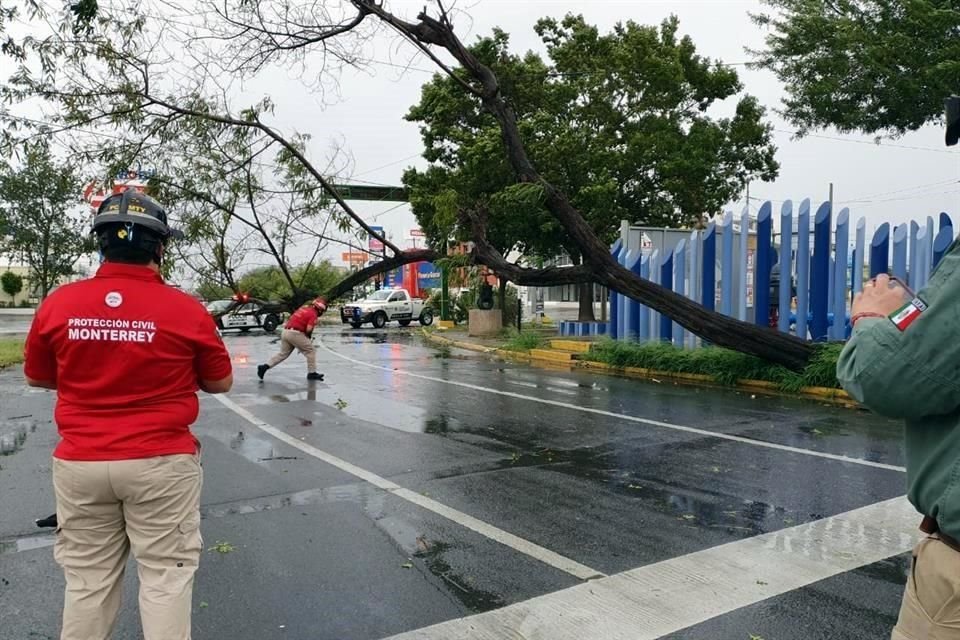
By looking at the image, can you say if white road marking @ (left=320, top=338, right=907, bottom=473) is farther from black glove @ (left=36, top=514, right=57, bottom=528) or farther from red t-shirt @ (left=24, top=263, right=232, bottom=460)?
black glove @ (left=36, top=514, right=57, bottom=528)

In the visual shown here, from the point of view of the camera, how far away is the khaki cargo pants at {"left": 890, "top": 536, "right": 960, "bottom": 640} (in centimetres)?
188

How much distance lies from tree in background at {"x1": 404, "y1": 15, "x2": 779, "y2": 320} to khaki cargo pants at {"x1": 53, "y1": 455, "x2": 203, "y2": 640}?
20.2 m

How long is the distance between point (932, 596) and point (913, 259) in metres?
11.9

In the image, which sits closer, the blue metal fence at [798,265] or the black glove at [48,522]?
the black glove at [48,522]

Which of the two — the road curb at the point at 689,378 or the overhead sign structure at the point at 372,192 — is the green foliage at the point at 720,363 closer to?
the road curb at the point at 689,378

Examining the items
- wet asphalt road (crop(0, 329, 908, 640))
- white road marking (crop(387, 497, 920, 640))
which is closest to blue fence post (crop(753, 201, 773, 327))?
wet asphalt road (crop(0, 329, 908, 640))

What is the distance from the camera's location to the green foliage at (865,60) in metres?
14.4

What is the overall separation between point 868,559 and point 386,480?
3.67 m

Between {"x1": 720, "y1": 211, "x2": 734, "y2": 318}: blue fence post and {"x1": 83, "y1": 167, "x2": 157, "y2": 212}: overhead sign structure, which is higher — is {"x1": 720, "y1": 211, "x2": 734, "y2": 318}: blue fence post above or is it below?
below

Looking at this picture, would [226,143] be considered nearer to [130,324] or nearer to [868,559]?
[130,324]

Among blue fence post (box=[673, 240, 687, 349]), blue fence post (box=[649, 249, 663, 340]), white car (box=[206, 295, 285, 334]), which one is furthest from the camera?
blue fence post (box=[649, 249, 663, 340])

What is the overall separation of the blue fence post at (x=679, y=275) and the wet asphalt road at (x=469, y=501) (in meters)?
3.34

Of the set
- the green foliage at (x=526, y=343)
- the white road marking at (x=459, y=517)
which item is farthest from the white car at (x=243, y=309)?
the green foliage at (x=526, y=343)

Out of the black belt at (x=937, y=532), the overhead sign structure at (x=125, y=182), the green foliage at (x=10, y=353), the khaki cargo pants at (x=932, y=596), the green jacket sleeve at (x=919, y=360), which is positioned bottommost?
the green foliage at (x=10, y=353)
